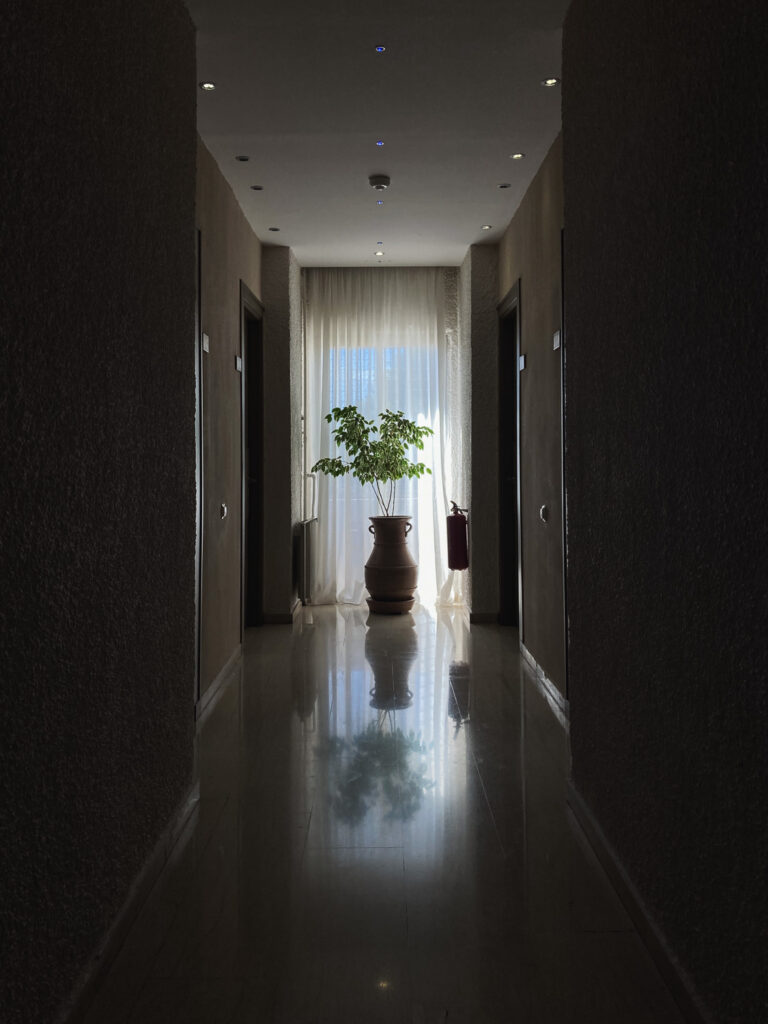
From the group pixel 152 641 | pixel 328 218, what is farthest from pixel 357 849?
pixel 328 218

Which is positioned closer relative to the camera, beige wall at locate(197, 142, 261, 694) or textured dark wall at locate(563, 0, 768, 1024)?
textured dark wall at locate(563, 0, 768, 1024)

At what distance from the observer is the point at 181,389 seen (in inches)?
Result: 113

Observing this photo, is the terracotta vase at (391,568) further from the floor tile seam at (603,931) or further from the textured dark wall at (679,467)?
A: the floor tile seam at (603,931)

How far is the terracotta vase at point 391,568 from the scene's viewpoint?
23.3 ft

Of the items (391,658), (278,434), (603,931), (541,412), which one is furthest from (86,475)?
(278,434)

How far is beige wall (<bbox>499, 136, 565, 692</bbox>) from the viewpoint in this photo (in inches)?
174

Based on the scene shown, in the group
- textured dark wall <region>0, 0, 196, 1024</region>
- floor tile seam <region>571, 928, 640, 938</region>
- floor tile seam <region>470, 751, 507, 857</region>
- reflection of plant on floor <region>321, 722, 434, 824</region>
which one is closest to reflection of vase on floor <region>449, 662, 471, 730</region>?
reflection of plant on floor <region>321, 722, 434, 824</region>

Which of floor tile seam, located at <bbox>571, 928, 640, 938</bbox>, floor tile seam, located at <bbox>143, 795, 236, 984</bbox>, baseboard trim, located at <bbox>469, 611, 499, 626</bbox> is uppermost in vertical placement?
baseboard trim, located at <bbox>469, 611, 499, 626</bbox>

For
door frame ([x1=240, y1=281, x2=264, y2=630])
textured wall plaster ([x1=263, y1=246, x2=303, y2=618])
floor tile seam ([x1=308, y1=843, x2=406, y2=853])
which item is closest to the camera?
floor tile seam ([x1=308, y1=843, x2=406, y2=853])

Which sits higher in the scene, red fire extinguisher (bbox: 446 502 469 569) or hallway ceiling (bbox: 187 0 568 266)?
hallway ceiling (bbox: 187 0 568 266)

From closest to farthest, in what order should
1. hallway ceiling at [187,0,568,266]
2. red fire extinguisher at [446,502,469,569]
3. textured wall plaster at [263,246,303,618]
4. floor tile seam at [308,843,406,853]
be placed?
floor tile seam at [308,843,406,853] → hallway ceiling at [187,0,568,266] → textured wall plaster at [263,246,303,618] → red fire extinguisher at [446,502,469,569]

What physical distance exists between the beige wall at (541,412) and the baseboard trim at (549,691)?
4 cm

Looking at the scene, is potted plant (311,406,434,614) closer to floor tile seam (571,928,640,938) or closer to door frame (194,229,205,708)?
door frame (194,229,205,708)

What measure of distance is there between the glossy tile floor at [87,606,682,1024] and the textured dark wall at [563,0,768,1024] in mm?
221
